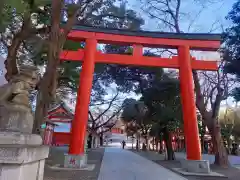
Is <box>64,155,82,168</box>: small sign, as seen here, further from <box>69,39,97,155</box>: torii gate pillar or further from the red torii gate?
the red torii gate

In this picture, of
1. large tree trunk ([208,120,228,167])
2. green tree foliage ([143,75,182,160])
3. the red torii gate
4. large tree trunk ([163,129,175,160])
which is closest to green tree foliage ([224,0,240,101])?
the red torii gate

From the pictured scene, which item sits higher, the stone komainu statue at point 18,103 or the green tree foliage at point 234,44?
the green tree foliage at point 234,44

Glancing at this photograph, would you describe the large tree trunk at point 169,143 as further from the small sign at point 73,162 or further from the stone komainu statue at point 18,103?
the stone komainu statue at point 18,103

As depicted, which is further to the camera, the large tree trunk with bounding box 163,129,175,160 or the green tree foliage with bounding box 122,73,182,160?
the large tree trunk with bounding box 163,129,175,160

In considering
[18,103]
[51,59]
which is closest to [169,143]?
[51,59]

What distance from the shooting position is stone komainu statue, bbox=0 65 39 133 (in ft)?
12.9

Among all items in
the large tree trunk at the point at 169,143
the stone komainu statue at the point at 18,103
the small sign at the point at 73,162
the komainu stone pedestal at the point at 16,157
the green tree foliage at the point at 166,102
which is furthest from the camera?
the large tree trunk at the point at 169,143

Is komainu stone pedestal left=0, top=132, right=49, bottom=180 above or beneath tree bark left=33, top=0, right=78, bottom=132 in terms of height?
beneath

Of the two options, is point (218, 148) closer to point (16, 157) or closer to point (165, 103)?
point (165, 103)

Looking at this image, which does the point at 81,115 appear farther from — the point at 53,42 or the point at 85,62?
the point at 53,42

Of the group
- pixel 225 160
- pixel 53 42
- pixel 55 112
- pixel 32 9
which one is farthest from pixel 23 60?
pixel 55 112

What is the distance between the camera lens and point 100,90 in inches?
969

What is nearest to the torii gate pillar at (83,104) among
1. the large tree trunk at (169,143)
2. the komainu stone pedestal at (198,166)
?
the komainu stone pedestal at (198,166)

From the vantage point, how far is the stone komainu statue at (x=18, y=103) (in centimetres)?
394
